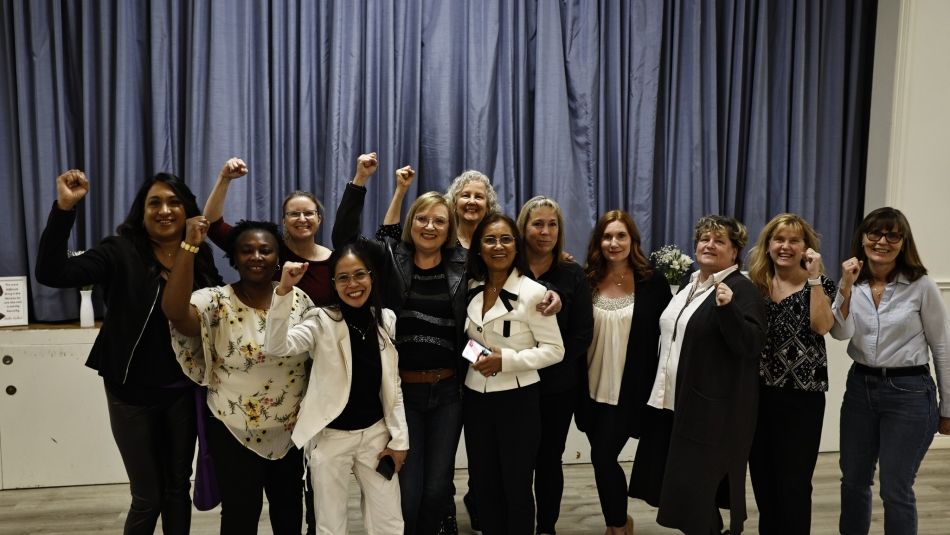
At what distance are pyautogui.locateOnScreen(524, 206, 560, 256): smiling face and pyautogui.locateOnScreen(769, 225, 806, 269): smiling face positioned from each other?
0.79 metres

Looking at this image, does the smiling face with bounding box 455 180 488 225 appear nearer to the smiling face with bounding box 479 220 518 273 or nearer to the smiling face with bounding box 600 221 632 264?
the smiling face with bounding box 479 220 518 273

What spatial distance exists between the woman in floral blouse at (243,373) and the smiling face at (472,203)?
80 centimetres

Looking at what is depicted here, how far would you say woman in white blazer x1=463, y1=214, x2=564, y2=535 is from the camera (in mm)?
2375

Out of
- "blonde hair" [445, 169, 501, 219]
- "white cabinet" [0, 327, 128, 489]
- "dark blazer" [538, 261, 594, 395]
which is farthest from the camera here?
"white cabinet" [0, 327, 128, 489]

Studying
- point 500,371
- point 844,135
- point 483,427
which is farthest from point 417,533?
point 844,135

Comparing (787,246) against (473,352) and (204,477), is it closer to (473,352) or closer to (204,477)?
(473,352)

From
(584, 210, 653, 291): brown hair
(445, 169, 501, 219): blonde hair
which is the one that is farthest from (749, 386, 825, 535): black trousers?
(445, 169, 501, 219): blonde hair

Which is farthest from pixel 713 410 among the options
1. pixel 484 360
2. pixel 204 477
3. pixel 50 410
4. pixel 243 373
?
pixel 50 410

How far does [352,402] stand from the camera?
87.2 inches

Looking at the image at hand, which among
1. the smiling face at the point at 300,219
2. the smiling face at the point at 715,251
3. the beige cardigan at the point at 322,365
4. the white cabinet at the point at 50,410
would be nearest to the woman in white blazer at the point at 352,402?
the beige cardigan at the point at 322,365

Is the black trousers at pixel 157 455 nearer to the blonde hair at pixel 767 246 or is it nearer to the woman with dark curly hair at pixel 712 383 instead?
the woman with dark curly hair at pixel 712 383

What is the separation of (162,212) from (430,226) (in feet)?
2.82

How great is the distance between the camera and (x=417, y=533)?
243cm

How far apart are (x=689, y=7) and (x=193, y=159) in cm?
288
